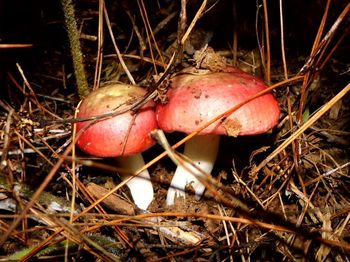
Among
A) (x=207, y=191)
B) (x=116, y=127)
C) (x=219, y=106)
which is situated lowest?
(x=207, y=191)

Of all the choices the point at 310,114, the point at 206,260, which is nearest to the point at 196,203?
the point at 206,260

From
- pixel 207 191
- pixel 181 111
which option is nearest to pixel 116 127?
pixel 181 111

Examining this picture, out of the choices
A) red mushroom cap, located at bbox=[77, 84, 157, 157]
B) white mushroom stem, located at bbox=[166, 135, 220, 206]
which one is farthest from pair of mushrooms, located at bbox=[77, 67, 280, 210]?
white mushroom stem, located at bbox=[166, 135, 220, 206]

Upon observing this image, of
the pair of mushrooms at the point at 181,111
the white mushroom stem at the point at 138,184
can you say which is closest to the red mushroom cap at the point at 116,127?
the pair of mushrooms at the point at 181,111

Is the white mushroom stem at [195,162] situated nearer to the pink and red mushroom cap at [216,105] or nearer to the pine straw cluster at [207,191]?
the pine straw cluster at [207,191]

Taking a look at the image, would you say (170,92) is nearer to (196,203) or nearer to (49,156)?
(196,203)

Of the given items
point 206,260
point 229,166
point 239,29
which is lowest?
point 206,260

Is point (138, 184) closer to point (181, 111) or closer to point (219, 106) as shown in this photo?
point (181, 111)

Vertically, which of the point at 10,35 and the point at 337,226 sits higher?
the point at 10,35
